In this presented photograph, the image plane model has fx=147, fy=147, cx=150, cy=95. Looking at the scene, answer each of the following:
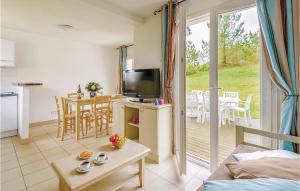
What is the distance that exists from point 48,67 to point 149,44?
9.96ft

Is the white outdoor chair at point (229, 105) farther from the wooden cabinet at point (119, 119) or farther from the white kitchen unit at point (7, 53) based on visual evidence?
the white kitchen unit at point (7, 53)

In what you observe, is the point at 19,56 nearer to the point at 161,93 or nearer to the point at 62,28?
the point at 62,28

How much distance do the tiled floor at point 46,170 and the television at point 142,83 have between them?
116 cm

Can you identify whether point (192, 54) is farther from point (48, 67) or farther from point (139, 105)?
point (48, 67)

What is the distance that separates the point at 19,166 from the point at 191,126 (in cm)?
300

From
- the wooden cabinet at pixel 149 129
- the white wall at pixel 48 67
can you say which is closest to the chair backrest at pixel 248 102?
the wooden cabinet at pixel 149 129

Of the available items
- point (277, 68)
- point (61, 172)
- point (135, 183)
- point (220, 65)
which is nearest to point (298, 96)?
point (277, 68)

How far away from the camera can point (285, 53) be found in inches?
54.7

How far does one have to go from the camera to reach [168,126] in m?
2.40

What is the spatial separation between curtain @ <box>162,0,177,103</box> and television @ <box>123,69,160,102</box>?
0.52 feet

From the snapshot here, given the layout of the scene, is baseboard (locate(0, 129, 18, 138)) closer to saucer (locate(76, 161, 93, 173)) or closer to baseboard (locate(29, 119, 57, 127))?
baseboard (locate(29, 119, 57, 127))

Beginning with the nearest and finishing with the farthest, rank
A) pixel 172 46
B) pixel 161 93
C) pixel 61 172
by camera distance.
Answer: pixel 61 172 → pixel 172 46 → pixel 161 93

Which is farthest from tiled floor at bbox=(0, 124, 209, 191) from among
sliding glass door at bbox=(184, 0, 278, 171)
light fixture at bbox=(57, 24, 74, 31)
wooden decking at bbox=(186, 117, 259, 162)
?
light fixture at bbox=(57, 24, 74, 31)

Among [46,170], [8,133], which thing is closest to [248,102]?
[46,170]
